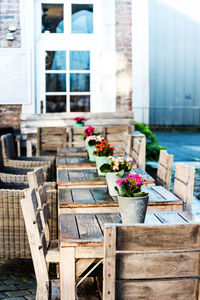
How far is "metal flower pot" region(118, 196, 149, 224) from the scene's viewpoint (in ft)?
7.66

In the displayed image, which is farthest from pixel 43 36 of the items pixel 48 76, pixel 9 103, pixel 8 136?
pixel 8 136

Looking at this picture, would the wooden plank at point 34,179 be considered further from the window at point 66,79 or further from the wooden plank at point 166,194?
the window at point 66,79

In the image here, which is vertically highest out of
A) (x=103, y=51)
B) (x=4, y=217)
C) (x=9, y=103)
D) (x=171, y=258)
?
(x=103, y=51)

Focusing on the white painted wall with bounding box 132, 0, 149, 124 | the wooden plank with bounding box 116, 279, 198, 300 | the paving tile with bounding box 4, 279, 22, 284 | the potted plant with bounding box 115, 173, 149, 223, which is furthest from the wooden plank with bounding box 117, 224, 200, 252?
the white painted wall with bounding box 132, 0, 149, 124

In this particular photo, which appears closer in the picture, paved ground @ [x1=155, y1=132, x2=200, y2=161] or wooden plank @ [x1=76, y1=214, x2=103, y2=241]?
wooden plank @ [x1=76, y1=214, x2=103, y2=241]

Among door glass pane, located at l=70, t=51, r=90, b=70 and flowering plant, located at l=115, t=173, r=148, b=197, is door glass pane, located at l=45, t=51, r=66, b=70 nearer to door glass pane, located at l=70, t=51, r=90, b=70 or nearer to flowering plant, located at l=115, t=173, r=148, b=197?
door glass pane, located at l=70, t=51, r=90, b=70

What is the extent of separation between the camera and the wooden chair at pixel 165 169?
13.1 ft

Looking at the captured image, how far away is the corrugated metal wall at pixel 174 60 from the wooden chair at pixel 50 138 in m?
9.95

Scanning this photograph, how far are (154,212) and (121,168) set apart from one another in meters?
0.36

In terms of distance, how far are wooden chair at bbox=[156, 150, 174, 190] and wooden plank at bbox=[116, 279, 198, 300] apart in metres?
2.27

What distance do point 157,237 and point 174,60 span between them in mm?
16042

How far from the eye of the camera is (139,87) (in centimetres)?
1361

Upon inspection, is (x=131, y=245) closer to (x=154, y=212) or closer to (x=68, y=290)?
(x=68, y=290)

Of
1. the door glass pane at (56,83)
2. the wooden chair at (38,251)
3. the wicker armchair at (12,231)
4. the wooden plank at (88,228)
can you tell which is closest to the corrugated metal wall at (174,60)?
the door glass pane at (56,83)
